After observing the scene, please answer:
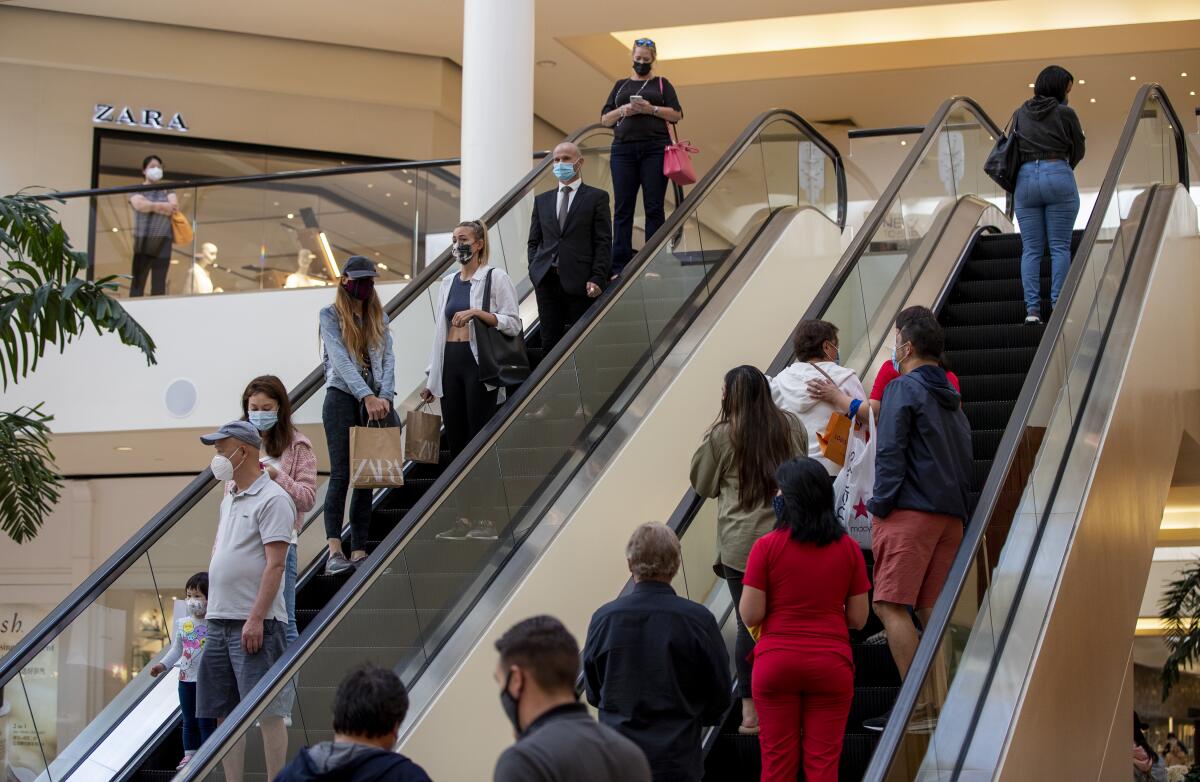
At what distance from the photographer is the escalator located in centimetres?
479

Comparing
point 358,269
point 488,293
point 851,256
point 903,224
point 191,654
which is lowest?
point 191,654

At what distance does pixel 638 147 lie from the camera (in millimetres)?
9344

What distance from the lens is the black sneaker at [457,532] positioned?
6.37 meters

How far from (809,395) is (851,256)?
2318 millimetres

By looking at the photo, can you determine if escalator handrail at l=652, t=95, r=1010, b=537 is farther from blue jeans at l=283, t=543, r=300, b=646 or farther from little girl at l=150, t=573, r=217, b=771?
little girl at l=150, t=573, r=217, b=771

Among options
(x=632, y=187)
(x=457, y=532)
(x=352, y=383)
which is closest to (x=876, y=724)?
(x=457, y=532)

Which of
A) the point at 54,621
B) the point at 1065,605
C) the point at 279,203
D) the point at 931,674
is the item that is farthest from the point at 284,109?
the point at 931,674

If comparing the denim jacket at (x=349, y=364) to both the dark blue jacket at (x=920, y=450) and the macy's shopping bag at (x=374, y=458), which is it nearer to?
the macy's shopping bag at (x=374, y=458)

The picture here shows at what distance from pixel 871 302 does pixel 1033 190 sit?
1166 mm

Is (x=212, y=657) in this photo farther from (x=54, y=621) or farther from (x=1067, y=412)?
(x=1067, y=412)

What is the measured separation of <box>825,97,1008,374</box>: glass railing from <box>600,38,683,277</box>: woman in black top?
1.40 metres

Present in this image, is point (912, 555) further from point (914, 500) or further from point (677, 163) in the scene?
point (677, 163)

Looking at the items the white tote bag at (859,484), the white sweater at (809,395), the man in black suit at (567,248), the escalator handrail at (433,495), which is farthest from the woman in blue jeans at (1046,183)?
the white tote bag at (859,484)

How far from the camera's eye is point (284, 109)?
17.4 m
